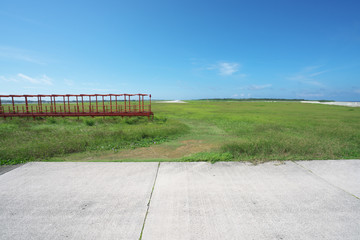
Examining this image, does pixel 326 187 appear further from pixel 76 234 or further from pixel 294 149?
pixel 76 234

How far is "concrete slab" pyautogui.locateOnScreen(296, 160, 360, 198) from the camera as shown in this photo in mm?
4059

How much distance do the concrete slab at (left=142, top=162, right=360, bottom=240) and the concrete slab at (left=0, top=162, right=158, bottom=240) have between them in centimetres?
42

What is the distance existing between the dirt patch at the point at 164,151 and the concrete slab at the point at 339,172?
3678 millimetres

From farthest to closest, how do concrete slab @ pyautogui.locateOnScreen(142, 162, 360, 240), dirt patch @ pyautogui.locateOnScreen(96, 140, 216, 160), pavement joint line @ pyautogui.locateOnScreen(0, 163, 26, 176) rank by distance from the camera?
dirt patch @ pyautogui.locateOnScreen(96, 140, 216, 160), pavement joint line @ pyautogui.locateOnScreen(0, 163, 26, 176), concrete slab @ pyautogui.locateOnScreen(142, 162, 360, 240)

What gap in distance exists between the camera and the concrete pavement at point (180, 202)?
266 cm

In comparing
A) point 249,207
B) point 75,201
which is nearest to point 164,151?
point 75,201

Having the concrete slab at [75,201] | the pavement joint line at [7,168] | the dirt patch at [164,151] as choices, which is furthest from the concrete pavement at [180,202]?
the dirt patch at [164,151]

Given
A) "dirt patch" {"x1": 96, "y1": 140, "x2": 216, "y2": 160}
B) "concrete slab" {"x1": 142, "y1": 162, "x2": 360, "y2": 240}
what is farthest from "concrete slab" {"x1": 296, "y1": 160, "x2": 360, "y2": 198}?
"dirt patch" {"x1": 96, "y1": 140, "x2": 216, "y2": 160}

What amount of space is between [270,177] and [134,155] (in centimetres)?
466

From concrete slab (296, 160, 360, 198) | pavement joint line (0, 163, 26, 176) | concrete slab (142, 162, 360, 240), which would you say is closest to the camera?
concrete slab (142, 162, 360, 240)

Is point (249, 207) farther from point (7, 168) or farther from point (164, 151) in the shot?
point (7, 168)

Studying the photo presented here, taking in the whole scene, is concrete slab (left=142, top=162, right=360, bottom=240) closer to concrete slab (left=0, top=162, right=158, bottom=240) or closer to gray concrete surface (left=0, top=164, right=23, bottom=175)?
concrete slab (left=0, top=162, right=158, bottom=240)

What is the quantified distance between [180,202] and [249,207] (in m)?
1.30

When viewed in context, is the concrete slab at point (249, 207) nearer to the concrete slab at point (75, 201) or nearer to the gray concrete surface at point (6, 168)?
the concrete slab at point (75, 201)
